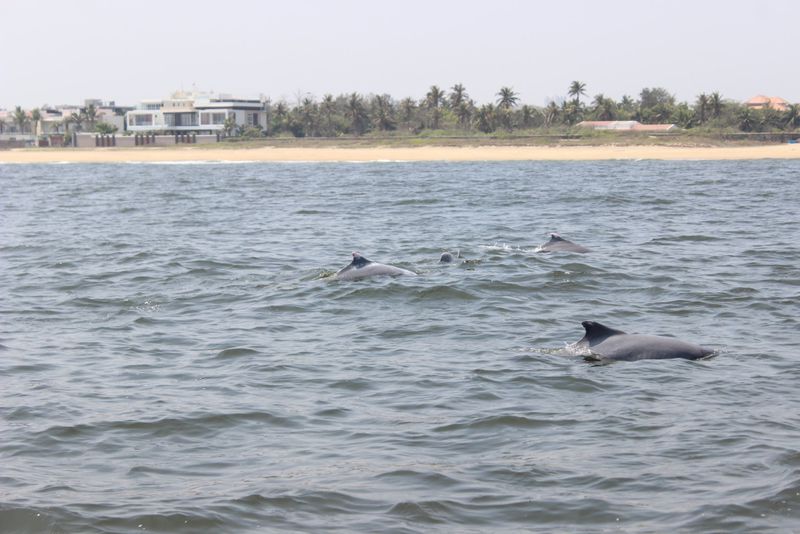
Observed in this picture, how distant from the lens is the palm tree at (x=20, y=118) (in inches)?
7530

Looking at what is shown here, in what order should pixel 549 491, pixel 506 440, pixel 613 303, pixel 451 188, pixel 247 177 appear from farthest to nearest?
pixel 247 177 < pixel 451 188 < pixel 613 303 < pixel 506 440 < pixel 549 491

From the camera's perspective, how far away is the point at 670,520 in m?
8.33

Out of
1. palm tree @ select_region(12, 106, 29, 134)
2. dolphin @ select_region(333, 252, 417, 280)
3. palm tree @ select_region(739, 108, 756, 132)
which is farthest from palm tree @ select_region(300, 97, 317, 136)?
dolphin @ select_region(333, 252, 417, 280)

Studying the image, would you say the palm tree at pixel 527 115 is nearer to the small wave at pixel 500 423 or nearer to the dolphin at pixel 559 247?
the dolphin at pixel 559 247

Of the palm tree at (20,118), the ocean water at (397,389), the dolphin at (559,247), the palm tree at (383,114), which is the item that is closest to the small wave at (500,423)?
the ocean water at (397,389)

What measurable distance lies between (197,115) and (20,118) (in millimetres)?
53089

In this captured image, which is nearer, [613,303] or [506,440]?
[506,440]

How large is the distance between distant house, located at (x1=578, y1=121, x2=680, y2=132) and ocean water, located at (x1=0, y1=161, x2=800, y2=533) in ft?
302

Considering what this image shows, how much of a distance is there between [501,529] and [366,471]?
1.74 metres

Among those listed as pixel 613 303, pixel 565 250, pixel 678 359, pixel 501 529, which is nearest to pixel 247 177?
pixel 565 250

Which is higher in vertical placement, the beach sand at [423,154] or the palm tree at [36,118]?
the palm tree at [36,118]

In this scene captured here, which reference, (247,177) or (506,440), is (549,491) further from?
(247,177)

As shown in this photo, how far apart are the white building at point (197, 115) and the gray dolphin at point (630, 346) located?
139 m

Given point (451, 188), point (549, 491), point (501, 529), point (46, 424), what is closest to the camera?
point (501, 529)
